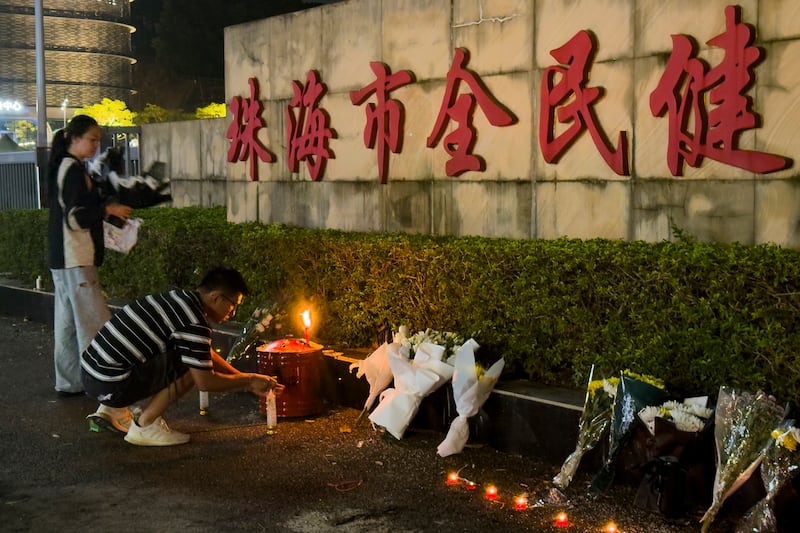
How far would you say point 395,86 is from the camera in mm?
8008

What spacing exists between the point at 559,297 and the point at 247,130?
506 centimetres

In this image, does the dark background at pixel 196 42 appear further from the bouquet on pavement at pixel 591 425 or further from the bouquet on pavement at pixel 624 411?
the bouquet on pavement at pixel 624 411

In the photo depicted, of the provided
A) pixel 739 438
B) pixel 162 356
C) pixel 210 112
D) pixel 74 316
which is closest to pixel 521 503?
pixel 739 438

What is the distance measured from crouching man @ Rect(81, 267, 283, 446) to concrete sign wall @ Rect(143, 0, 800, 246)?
2437mm

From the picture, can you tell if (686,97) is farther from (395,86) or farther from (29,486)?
(29,486)

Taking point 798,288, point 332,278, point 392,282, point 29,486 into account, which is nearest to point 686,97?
point 798,288

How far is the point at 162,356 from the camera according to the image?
5.93m

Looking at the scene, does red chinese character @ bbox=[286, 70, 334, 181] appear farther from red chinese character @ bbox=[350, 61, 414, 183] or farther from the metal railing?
the metal railing

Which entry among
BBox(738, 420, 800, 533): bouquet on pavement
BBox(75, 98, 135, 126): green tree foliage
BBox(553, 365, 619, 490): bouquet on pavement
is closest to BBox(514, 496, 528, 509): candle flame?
BBox(553, 365, 619, 490): bouquet on pavement

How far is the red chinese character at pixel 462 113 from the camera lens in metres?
7.23

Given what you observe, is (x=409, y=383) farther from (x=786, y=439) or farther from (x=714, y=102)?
(x=714, y=102)

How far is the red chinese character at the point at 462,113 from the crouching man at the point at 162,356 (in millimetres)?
2355

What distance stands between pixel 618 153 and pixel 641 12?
954 mm

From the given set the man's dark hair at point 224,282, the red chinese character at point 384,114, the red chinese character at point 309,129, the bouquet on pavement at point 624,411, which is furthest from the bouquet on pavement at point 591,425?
the red chinese character at point 309,129
